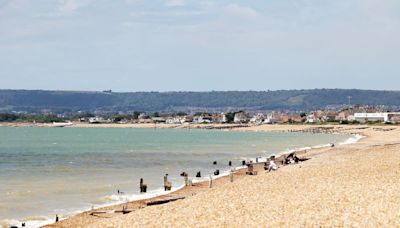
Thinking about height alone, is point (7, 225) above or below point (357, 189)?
below

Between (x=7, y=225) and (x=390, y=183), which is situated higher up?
(x=390, y=183)

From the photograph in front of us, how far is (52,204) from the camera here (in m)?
26.2

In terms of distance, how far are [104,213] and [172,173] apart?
1785 cm

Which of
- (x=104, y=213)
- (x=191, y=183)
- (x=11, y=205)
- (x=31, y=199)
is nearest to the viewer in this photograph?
(x=104, y=213)

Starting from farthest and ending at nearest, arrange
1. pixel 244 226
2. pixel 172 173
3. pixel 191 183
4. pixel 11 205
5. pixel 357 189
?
pixel 172 173 < pixel 191 183 < pixel 11 205 < pixel 357 189 < pixel 244 226

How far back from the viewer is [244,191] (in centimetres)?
2236

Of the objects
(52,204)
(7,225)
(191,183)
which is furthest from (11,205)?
(191,183)

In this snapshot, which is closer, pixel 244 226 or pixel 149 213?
pixel 244 226

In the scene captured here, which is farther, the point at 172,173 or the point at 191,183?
the point at 172,173

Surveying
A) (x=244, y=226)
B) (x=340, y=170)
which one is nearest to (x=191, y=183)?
(x=340, y=170)

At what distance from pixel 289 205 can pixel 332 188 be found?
3.90 metres

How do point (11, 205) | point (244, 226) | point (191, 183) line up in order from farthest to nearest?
point (191, 183)
point (11, 205)
point (244, 226)

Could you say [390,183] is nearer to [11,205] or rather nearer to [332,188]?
[332,188]

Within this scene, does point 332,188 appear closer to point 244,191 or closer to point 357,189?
point 357,189
